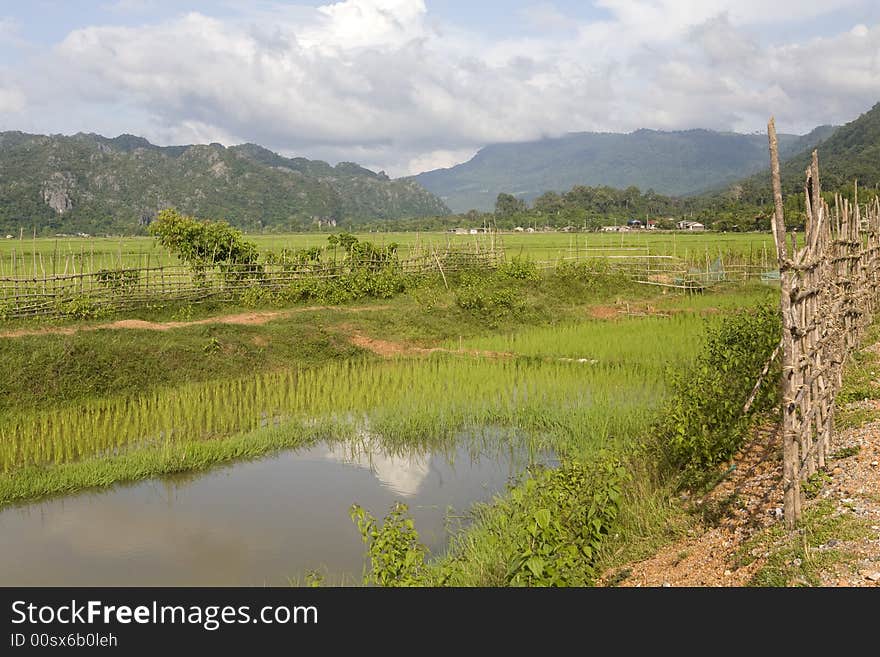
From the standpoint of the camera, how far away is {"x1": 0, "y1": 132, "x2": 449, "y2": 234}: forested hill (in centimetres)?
6234

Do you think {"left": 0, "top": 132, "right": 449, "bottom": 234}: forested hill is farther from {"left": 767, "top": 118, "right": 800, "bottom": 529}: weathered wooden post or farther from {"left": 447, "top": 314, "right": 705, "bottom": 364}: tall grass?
{"left": 767, "top": 118, "right": 800, "bottom": 529}: weathered wooden post

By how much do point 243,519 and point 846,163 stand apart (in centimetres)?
7184

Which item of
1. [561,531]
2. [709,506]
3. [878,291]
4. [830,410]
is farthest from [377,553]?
[878,291]

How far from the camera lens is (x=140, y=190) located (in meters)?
78.1

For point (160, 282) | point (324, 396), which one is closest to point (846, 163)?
point (160, 282)

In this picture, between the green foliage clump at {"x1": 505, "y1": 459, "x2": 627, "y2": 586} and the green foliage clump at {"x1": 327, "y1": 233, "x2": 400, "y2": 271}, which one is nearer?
the green foliage clump at {"x1": 505, "y1": 459, "x2": 627, "y2": 586}

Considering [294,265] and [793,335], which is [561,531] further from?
[294,265]

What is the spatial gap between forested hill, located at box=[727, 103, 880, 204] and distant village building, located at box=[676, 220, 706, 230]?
286 inches

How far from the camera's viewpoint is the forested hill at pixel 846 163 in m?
53.2

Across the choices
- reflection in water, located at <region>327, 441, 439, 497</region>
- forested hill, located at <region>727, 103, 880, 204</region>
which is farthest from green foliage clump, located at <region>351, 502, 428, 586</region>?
forested hill, located at <region>727, 103, 880, 204</region>

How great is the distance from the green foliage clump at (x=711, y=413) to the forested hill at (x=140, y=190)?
56.0 meters

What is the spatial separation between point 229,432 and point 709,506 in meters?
6.60

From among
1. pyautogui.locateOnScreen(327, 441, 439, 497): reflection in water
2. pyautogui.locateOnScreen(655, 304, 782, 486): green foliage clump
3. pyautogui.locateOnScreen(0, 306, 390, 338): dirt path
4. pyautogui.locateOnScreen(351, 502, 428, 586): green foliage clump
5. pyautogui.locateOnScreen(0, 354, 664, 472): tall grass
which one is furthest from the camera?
pyautogui.locateOnScreen(0, 306, 390, 338): dirt path

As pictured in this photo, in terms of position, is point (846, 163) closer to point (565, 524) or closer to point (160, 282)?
point (160, 282)
